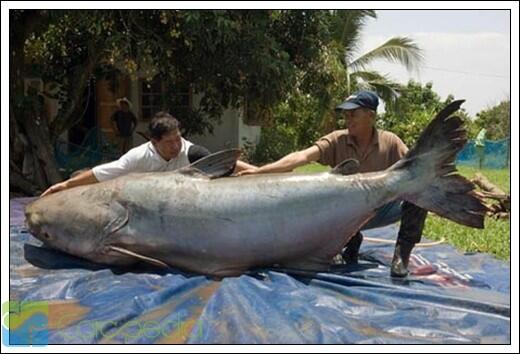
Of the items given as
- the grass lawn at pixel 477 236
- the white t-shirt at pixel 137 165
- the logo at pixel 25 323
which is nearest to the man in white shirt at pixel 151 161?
the white t-shirt at pixel 137 165

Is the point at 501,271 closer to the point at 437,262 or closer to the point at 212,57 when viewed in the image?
the point at 437,262

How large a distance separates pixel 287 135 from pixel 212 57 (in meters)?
9.01

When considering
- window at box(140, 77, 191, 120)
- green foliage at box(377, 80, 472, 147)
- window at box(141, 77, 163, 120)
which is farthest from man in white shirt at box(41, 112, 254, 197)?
green foliage at box(377, 80, 472, 147)

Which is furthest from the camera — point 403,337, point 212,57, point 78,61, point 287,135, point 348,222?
point 287,135

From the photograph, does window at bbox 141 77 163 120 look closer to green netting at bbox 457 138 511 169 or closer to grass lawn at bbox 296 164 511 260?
green netting at bbox 457 138 511 169

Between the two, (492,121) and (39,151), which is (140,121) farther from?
(492,121)

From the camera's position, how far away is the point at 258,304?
3275 mm

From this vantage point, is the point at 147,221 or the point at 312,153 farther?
the point at 312,153

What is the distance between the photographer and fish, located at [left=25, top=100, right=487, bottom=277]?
12.3 ft

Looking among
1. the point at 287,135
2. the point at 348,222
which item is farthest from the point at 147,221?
the point at 287,135

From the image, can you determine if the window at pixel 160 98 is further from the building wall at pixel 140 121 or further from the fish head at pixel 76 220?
the fish head at pixel 76 220

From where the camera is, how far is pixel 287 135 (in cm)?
1864

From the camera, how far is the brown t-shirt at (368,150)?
4391 mm

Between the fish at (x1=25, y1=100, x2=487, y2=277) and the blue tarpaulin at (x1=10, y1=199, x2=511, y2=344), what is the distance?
132mm
